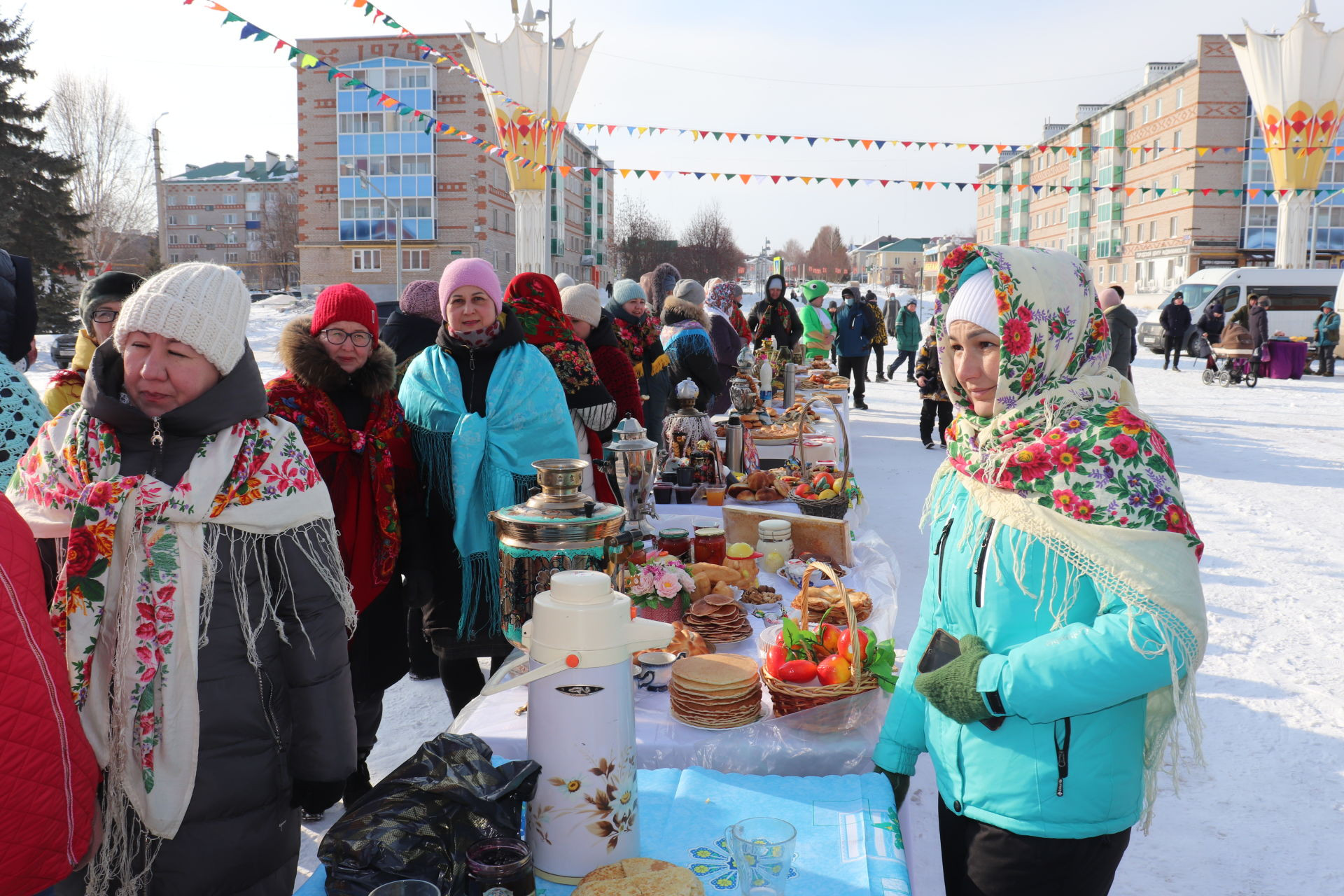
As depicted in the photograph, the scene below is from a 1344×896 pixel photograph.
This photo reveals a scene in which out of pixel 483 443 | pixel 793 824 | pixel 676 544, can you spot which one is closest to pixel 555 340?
pixel 483 443

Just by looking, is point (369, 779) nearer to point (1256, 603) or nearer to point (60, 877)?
point (60, 877)

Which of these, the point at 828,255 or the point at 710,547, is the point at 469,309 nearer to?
the point at 710,547

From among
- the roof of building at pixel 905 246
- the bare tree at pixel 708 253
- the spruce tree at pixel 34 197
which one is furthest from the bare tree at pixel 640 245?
the roof of building at pixel 905 246

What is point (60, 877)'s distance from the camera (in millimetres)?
1579

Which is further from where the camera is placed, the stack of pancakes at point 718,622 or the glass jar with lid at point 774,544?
the glass jar with lid at point 774,544

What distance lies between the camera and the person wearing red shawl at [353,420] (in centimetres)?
297

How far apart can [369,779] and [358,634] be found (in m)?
0.67

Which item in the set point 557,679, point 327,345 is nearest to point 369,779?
point 327,345

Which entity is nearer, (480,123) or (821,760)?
(821,760)

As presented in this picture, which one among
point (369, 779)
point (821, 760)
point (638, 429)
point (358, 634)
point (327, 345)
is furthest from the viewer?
point (638, 429)

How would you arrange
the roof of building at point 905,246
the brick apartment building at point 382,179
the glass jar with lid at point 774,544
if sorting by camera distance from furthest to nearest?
the roof of building at point 905,246
the brick apartment building at point 382,179
the glass jar with lid at point 774,544

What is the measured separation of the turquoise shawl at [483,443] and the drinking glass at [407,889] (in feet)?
6.31

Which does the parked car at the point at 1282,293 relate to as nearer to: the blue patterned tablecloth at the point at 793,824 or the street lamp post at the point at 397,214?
the street lamp post at the point at 397,214

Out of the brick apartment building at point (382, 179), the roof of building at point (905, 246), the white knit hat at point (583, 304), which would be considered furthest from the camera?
the roof of building at point (905, 246)
